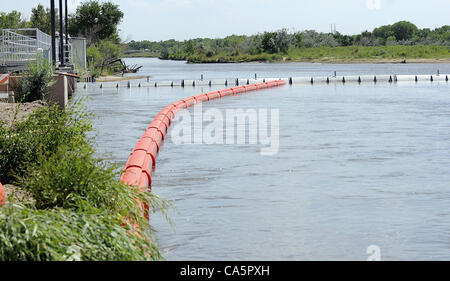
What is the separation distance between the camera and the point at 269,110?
32281 mm

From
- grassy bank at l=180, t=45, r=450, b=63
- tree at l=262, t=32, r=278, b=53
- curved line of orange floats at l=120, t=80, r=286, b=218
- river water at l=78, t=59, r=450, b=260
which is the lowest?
river water at l=78, t=59, r=450, b=260

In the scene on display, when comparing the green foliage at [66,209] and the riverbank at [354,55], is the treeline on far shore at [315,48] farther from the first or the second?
the green foliage at [66,209]

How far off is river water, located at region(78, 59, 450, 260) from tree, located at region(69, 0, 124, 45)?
291 ft

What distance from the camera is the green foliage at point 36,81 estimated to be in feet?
83.8

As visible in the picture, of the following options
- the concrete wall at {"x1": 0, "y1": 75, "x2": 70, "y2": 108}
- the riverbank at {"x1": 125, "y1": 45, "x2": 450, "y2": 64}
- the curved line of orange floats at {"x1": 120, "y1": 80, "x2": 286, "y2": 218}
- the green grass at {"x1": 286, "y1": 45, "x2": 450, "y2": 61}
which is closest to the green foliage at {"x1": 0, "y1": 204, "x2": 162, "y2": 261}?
the curved line of orange floats at {"x1": 120, "y1": 80, "x2": 286, "y2": 218}

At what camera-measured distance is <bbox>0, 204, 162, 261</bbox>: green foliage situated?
21.0 ft

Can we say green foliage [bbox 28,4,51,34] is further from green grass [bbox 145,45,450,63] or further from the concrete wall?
the concrete wall

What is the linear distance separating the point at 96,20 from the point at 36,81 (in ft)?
300

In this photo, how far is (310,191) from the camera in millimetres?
13844

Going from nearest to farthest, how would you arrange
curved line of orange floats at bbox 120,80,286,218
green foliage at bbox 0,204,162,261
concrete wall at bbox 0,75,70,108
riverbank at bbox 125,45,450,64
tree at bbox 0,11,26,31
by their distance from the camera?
green foliage at bbox 0,204,162,261 → curved line of orange floats at bbox 120,80,286,218 → concrete wall at bbox 0,75,70,108 → tree at bbox 0,11,26,31 → riverbank at bbox 125,45,450,64

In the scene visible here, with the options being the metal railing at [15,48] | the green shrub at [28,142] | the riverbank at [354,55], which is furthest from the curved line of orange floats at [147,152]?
the riverbank at [354,55]

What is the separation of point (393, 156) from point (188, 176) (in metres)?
5.70
